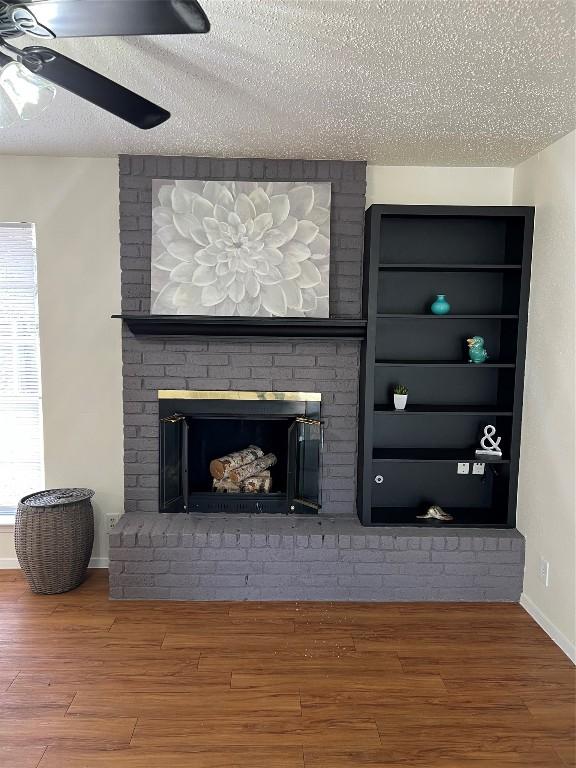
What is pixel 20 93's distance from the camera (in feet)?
4.52

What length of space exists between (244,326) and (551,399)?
164 centimetres

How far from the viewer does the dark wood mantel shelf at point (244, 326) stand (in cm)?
315

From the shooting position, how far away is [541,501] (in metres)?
2.99

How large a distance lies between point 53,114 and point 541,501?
117 inches

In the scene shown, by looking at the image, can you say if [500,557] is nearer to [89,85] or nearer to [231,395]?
[231,395]

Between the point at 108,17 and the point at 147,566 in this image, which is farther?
the point at 147,566

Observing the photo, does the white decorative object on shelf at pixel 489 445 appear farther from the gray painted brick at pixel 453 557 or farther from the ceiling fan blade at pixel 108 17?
the ceiling fan blade at pixel 108 17

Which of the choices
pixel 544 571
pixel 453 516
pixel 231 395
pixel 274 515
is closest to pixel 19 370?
pixel 231 395

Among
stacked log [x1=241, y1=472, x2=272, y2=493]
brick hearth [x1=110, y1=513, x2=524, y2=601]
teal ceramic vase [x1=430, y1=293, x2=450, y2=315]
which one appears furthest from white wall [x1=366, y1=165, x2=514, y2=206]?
brick hearth [x1=110, y1=513, x2=524, y2=601]

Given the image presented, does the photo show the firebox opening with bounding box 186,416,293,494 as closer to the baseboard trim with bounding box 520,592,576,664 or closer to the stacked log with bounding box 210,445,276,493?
the stacked log with bounding box 210,445,276,493

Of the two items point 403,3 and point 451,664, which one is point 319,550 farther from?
point 403,3

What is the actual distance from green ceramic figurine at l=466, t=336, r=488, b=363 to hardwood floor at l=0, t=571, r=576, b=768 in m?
1.36

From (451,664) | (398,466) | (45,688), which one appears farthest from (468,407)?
(45,688)

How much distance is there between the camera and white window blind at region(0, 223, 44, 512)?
3.38 meters
